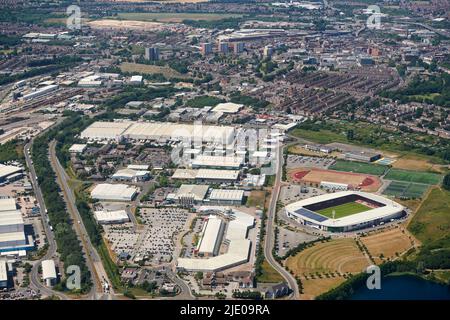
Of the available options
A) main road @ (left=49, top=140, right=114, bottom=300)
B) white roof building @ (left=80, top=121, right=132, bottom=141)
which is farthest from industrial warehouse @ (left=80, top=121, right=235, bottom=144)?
main road @ (left=49, top=140, right=114, bottom=300)

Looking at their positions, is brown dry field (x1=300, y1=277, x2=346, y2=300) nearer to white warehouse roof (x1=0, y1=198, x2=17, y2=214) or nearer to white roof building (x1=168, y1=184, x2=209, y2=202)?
white roof building (x1=168, y1=184, x2=209, y2=202)

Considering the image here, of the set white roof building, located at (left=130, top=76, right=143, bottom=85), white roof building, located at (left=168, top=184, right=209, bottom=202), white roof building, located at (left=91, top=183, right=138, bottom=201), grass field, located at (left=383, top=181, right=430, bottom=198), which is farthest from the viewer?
white roof building, located at (left=130, top=76, right=143, bottom=85)

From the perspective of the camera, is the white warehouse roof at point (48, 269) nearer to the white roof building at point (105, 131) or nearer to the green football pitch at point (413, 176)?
the white roof building at point (105, 131)

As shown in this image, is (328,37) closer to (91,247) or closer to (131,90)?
(131,90)

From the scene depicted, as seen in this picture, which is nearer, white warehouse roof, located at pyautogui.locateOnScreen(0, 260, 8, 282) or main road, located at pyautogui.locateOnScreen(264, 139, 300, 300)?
white warehouse roof, located at pyautogui.locateOnScreen(0, 260, 8, 282)

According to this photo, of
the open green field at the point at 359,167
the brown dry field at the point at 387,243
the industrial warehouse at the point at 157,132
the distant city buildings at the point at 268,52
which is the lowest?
the brown dry field at the point at 387,243

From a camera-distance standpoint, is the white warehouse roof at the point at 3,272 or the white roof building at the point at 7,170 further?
the white roof building at the point at 7,170

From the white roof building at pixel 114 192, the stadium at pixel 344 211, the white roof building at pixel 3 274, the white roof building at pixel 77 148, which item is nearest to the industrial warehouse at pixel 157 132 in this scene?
the white roof building at pixel 77 148

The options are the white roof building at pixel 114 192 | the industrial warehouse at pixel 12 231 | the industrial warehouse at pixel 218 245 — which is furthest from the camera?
the white roof building at pixel 114 192
